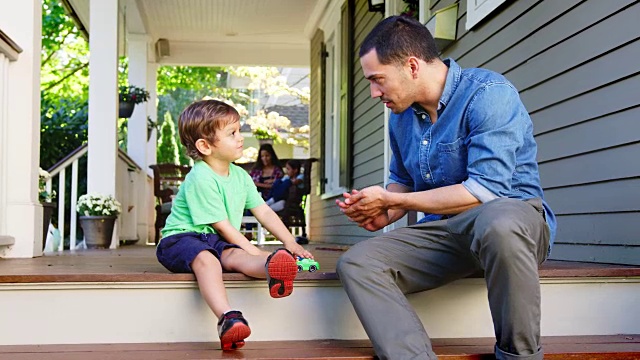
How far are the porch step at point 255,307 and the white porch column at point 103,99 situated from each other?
3.91 meters

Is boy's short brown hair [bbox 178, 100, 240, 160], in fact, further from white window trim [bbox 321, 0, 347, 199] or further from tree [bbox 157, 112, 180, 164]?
tree [bbox 157, 112, 180, 164]

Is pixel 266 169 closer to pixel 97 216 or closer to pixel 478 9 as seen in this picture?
pixel 97 216

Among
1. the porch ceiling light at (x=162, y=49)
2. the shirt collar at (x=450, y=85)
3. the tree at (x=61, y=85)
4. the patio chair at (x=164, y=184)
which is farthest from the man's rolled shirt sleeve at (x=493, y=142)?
the porch ceiling light at (x=162, y=49)

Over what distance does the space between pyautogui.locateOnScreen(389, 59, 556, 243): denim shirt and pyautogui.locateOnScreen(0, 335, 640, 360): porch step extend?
340 millimetres

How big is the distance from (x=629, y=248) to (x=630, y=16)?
0.80 meters

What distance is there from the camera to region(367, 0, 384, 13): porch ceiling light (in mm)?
5905

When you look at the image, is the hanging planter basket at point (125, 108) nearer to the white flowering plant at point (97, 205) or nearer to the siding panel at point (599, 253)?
the white flowering plant at point (97, 205)

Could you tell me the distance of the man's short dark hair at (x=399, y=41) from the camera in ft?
7.21

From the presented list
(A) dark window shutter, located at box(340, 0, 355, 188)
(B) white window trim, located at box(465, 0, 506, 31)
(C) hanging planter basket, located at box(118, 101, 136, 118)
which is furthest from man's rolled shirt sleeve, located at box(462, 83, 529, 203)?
(C) hanging planter basket, located at box(118, 101, 136, 118)

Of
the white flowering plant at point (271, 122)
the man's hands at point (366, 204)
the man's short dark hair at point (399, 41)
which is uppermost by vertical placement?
the white flowering plant at point (271, 122)

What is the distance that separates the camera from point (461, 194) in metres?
2.11

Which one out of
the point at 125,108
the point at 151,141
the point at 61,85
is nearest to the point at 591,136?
the point at 125,108

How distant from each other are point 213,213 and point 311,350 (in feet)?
1.99

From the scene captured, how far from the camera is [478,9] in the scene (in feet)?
13.0
